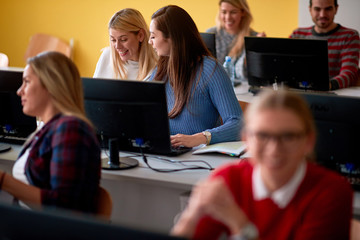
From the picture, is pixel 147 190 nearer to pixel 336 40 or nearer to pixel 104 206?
pixel 104 206

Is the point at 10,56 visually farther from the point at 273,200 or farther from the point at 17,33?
the point at 273,200

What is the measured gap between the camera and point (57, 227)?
84cm

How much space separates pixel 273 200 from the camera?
131 centimetres

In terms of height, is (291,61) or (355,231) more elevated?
(291,61)

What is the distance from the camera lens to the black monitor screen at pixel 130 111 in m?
2.09

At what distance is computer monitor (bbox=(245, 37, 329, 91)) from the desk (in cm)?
111

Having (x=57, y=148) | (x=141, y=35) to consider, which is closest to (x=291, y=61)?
(x=141, y=35)

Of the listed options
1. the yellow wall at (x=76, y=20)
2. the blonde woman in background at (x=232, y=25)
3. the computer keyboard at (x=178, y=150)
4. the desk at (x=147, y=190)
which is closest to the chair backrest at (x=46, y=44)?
the yellow wall at (x=76, y=20)

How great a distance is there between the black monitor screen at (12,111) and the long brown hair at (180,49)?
0.68 m

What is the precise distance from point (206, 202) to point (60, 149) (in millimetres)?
663

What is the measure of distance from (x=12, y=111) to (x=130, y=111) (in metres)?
0.62

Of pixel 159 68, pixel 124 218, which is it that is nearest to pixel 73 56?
pixel 159 68

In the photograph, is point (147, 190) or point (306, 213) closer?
point (306, 213)

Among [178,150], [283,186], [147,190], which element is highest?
[283,186]
